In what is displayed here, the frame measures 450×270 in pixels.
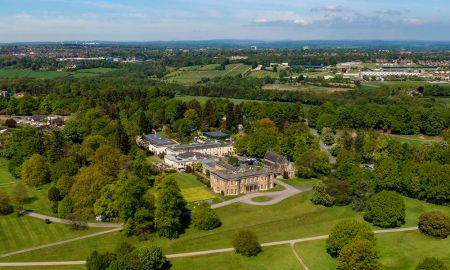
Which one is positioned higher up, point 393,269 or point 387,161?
point 387,161

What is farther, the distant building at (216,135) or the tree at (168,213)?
the distant building at (216,135)

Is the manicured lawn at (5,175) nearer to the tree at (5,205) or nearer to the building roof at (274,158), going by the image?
the tree at (5,205)

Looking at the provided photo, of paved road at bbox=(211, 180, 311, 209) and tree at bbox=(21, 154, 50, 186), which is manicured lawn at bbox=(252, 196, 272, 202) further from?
tree at bbox=(21, 154, 50, 186)

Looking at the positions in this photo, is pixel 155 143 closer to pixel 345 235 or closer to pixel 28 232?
pixel 28 232

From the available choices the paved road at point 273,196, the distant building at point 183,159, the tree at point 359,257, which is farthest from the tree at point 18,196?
the tree at point 359,257

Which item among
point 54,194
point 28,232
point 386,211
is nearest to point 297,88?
point 386,211

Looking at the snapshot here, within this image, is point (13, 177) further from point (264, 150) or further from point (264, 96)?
point (264, 96)

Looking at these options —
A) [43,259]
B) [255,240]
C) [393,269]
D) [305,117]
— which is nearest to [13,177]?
[43,259]
